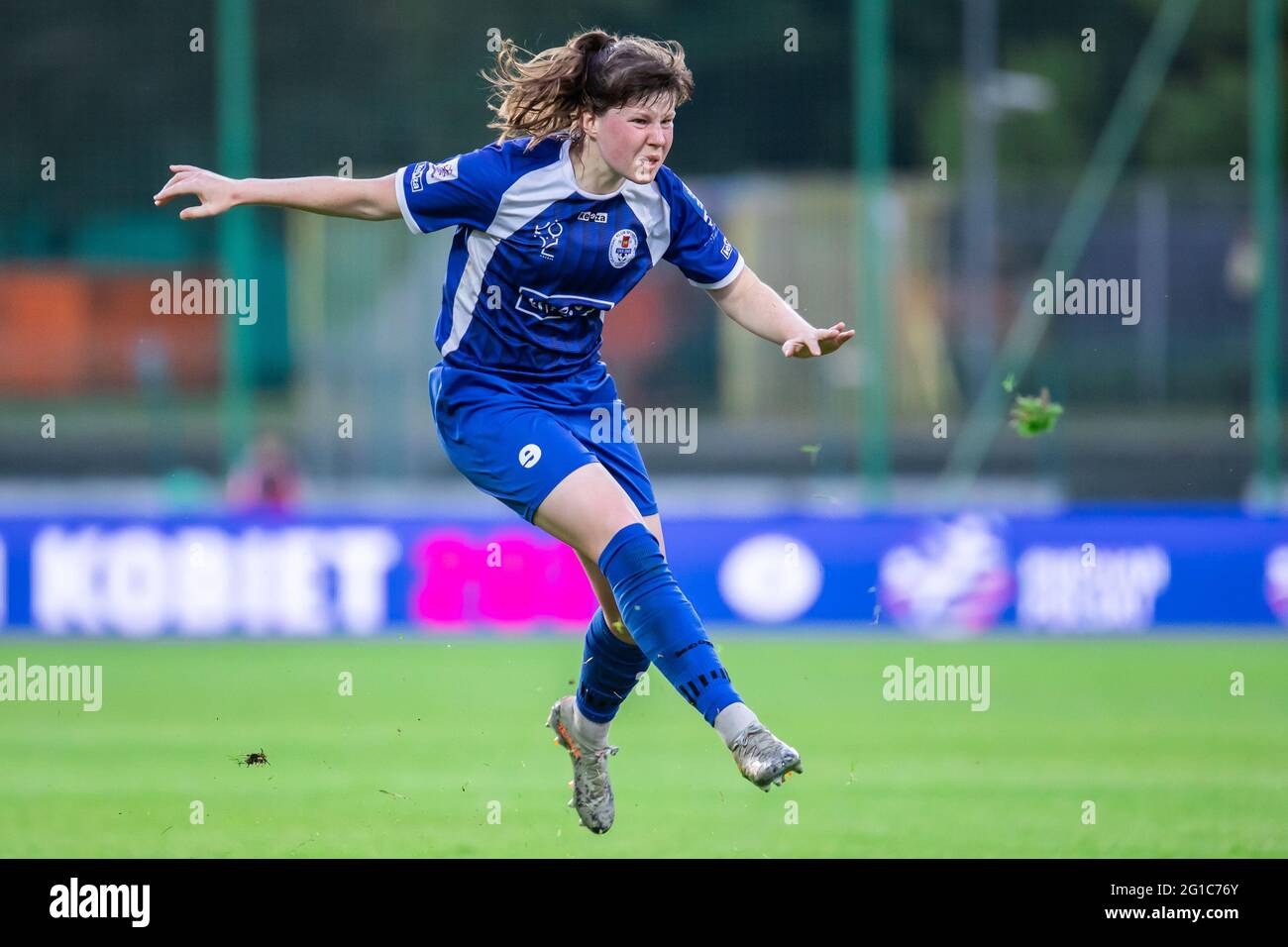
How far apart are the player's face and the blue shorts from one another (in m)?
0.79

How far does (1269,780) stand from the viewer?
28.5 feet

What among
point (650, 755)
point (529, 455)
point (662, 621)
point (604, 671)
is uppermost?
point (529, 455)

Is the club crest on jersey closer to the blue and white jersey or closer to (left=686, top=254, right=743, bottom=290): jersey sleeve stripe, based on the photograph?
the blue and white jersey

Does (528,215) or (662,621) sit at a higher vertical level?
(528,215)

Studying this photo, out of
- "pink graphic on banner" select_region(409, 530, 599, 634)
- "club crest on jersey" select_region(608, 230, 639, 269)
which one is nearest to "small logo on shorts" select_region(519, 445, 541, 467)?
"club crest on jersey" select_region(608, 230, 639, 269)

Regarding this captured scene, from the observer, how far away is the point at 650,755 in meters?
10.1

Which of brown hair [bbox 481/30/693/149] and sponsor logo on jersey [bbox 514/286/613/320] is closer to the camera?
brown hair [bbox 481/30/693/149]

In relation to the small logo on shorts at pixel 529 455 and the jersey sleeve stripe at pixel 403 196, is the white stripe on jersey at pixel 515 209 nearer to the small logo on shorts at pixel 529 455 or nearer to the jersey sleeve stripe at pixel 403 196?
the jersey sleeve stripe at pixel 403 196

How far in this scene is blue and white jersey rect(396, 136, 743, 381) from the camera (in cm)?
631

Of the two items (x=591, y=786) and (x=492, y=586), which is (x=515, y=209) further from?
(x=492, y=586)

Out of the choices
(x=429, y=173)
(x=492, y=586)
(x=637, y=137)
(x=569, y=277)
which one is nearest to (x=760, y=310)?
(x=569, y=277)

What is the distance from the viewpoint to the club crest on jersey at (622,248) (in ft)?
21.1

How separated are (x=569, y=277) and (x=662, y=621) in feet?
3.84

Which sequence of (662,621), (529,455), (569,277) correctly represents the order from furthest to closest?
(569,277) < (529,455) < (662,621)
